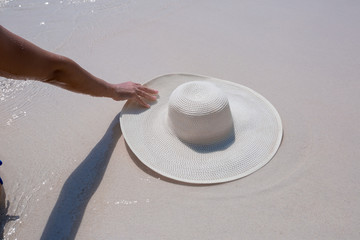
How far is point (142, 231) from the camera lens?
1655 millimetres

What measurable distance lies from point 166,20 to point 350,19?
6.48 feet

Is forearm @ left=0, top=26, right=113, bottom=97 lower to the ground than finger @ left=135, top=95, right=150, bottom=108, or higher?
higher

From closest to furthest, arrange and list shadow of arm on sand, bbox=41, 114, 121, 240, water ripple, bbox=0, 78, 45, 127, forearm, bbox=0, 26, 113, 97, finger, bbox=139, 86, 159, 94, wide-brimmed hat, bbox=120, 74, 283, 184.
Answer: forearm, bbox=0, 26, 113, 97, shadow of arm on sand, bbox=41, 114, 121, 240, wide-brimmed hat, bbox=120, 74, 283, 184, finger, bbox=139, 86, 159, 94, water ripple, bbox=0, 78, 45, 127

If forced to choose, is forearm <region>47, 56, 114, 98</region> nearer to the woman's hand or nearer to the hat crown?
the woman's hand

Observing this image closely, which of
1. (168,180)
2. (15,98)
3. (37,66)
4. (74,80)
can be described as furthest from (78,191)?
(15,98)

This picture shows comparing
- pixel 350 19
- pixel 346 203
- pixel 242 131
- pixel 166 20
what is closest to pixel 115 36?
pixel 166 20

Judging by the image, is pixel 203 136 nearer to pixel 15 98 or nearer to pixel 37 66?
pixel 37 66

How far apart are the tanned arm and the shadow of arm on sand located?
13.3 inches

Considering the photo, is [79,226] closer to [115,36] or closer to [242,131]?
[242,131]

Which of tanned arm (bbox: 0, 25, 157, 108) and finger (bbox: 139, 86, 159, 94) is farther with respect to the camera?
finger (bbox: 139, 86, 159, 94)

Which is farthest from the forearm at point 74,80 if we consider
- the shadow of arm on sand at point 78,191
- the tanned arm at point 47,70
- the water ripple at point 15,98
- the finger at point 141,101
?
the water ripple at point 15,98

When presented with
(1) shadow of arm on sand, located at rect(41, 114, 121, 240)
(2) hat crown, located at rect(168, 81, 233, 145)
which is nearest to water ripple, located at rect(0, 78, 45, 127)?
(1) shadow of arm on sand, located at rect(41, 114, 121, 240)

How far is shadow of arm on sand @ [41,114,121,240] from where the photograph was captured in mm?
1685

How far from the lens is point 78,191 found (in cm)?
187
